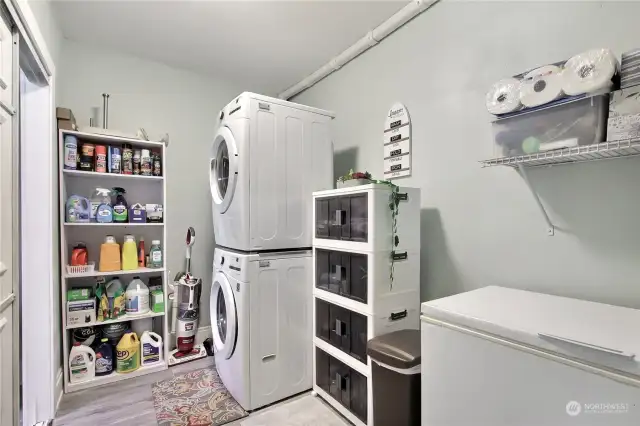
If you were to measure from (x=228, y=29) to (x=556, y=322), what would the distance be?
8.39 ft

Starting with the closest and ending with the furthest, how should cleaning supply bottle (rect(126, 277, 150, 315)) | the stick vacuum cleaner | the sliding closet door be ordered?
the sliding closet door, cleaning supply bottle (rect(126, 277, 150, 315)), the stick vacuum cleaner

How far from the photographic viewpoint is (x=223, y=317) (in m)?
2.30

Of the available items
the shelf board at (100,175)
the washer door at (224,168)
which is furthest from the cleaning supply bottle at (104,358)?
the washer door at (224,168)

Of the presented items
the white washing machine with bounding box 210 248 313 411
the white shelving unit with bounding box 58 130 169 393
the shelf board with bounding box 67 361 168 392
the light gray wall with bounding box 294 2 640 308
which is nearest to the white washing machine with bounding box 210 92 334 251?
the white washing machine with bounding box 210 248 313 411

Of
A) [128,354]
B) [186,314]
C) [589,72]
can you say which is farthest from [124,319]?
[589,72]

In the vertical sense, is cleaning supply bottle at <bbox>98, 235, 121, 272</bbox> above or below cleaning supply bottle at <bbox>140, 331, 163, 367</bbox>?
above

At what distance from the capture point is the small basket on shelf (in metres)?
2.23

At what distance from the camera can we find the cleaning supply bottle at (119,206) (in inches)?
95.3

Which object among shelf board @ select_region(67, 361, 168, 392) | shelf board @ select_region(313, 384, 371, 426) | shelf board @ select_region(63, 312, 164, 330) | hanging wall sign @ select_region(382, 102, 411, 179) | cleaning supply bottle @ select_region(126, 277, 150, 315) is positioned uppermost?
hanging wall sign @ select_region(382, 102, 411, 179)

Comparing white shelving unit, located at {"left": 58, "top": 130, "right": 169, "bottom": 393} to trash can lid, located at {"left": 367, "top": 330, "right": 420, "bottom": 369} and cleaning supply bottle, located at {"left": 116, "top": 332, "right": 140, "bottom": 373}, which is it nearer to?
cleaning supply bottle, located at {"left": 116, "top": 332, "right": 140, "bottom": 373}

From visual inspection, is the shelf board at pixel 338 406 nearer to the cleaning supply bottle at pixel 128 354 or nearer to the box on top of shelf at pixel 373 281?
the box on top of shelf at pixel 373 281

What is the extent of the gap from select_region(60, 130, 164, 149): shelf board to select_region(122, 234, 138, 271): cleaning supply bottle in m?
0.76

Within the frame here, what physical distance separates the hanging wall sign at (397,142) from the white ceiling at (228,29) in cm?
67

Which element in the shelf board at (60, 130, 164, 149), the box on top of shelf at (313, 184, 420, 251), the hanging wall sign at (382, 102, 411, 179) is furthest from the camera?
the shelf board at (60, 130, 164, 149)
